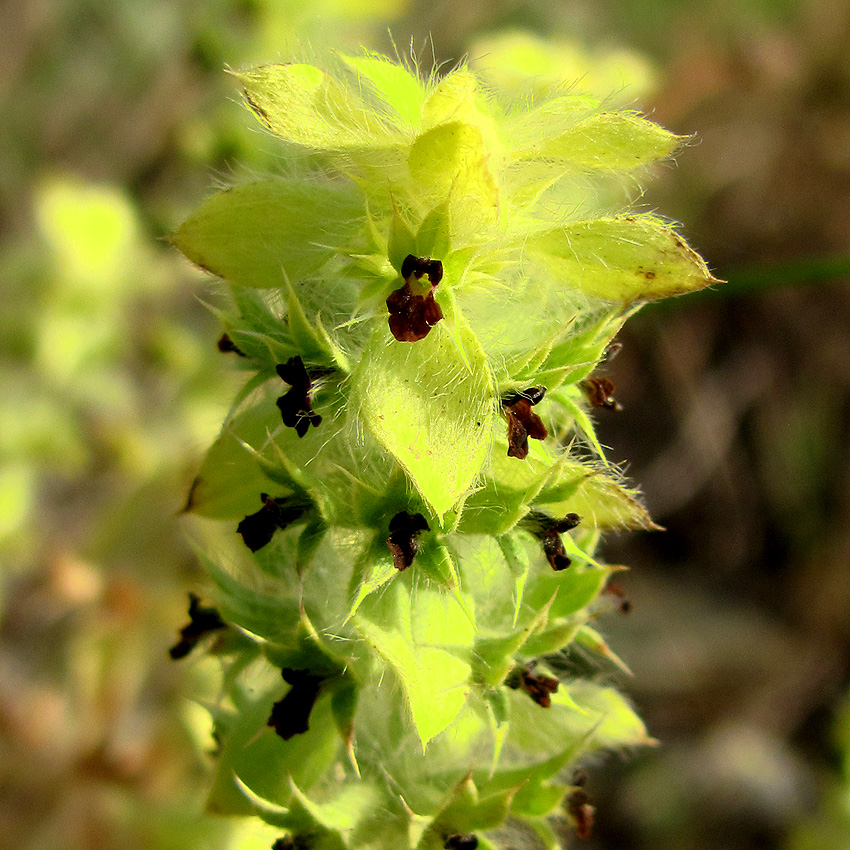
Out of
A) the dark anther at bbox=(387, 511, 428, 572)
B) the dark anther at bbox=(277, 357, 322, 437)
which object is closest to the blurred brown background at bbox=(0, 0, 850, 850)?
the dark anther at bbox=(387, 511, 428, 572)

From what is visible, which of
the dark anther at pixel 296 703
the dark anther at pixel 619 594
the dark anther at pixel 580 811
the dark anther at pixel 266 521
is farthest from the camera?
the dark anther at pixel 619 594

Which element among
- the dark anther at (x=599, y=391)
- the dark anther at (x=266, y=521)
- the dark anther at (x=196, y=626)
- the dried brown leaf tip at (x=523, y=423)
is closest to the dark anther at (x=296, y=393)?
the dark anther at (x=266, y=521)

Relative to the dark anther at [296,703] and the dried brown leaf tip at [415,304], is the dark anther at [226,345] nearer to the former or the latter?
the dried brown leaf tip at [415,304]

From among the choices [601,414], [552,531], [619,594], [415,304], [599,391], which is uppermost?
[415,304]

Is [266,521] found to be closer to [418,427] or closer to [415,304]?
[418,427]

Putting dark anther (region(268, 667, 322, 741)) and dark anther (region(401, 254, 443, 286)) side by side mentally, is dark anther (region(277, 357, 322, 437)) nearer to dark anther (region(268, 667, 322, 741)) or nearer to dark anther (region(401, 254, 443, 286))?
dark anther (region(401, 254, 443, 286))

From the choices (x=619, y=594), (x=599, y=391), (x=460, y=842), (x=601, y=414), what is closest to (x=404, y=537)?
(x=599, y=391)
